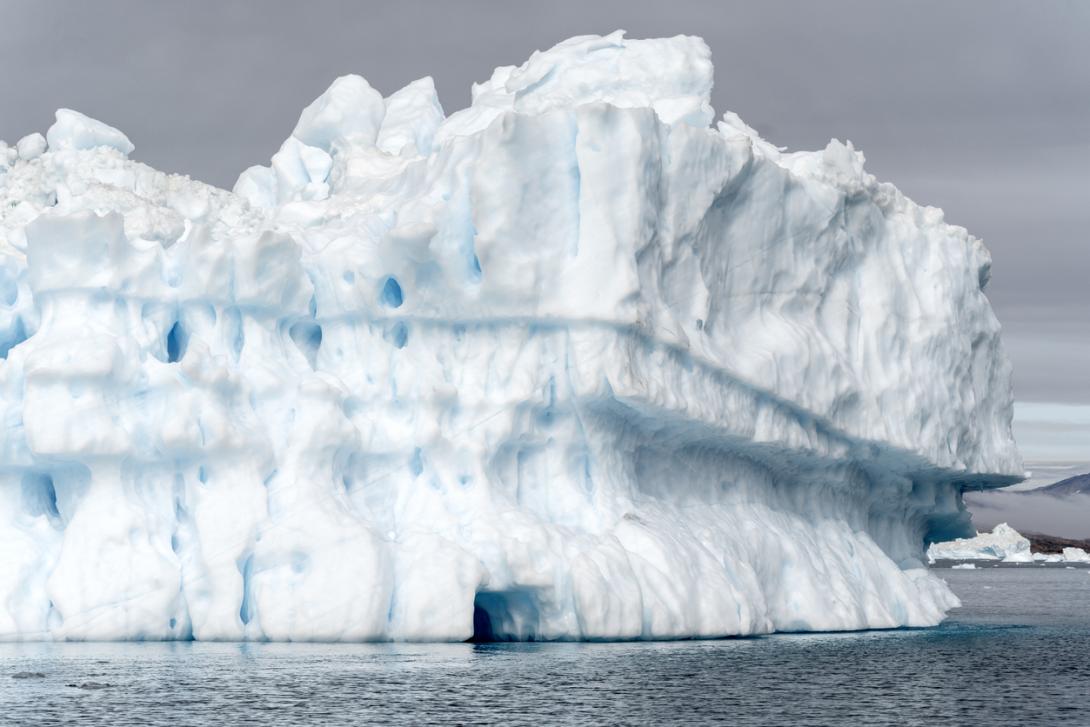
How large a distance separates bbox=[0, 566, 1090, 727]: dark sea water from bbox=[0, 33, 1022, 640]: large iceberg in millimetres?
881

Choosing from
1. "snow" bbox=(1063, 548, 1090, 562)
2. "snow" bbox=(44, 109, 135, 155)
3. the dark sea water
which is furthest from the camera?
"snow" bbox=(1063, 548, 1090, 562)

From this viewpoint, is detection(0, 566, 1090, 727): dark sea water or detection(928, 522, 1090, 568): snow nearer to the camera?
detection(0, 566, 1090, 727): dark sea water

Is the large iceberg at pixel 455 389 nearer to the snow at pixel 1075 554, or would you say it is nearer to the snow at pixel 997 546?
the snow at pixel 997 546

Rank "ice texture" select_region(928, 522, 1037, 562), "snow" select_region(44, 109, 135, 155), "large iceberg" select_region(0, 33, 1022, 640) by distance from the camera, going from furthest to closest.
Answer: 1. "ice texture" select_region(928, 522, 1037, 562)
2. "snow" select_region(44, 109, 135, 155)
3. "large iceberg" select_region(0, 33, 1022, 640)

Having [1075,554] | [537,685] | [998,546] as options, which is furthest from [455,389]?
[1075,554]

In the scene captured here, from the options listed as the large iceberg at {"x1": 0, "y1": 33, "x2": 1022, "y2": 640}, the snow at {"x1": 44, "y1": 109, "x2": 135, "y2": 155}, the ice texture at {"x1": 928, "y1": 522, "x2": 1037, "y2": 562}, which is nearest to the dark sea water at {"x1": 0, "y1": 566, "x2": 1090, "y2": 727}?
the large iceberg at {"x1": 0, "y1": 33, "x2": 1022, "y2": 640}

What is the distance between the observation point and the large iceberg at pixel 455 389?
22.8 meters

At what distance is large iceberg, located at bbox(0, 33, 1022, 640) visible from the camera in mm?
22812

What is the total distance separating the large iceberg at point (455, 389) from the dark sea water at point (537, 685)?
0.88 meters

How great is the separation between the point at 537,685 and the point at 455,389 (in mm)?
6316

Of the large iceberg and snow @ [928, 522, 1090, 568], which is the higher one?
snow @ [928, 522, 1090, 568]

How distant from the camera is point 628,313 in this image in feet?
80.8

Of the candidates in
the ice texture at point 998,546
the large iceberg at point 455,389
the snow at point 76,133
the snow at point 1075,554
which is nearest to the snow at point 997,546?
the ice texture at point 998,546

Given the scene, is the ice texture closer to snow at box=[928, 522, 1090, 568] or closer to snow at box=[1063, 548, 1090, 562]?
snow at box=[928, 522, 1090, 568]
